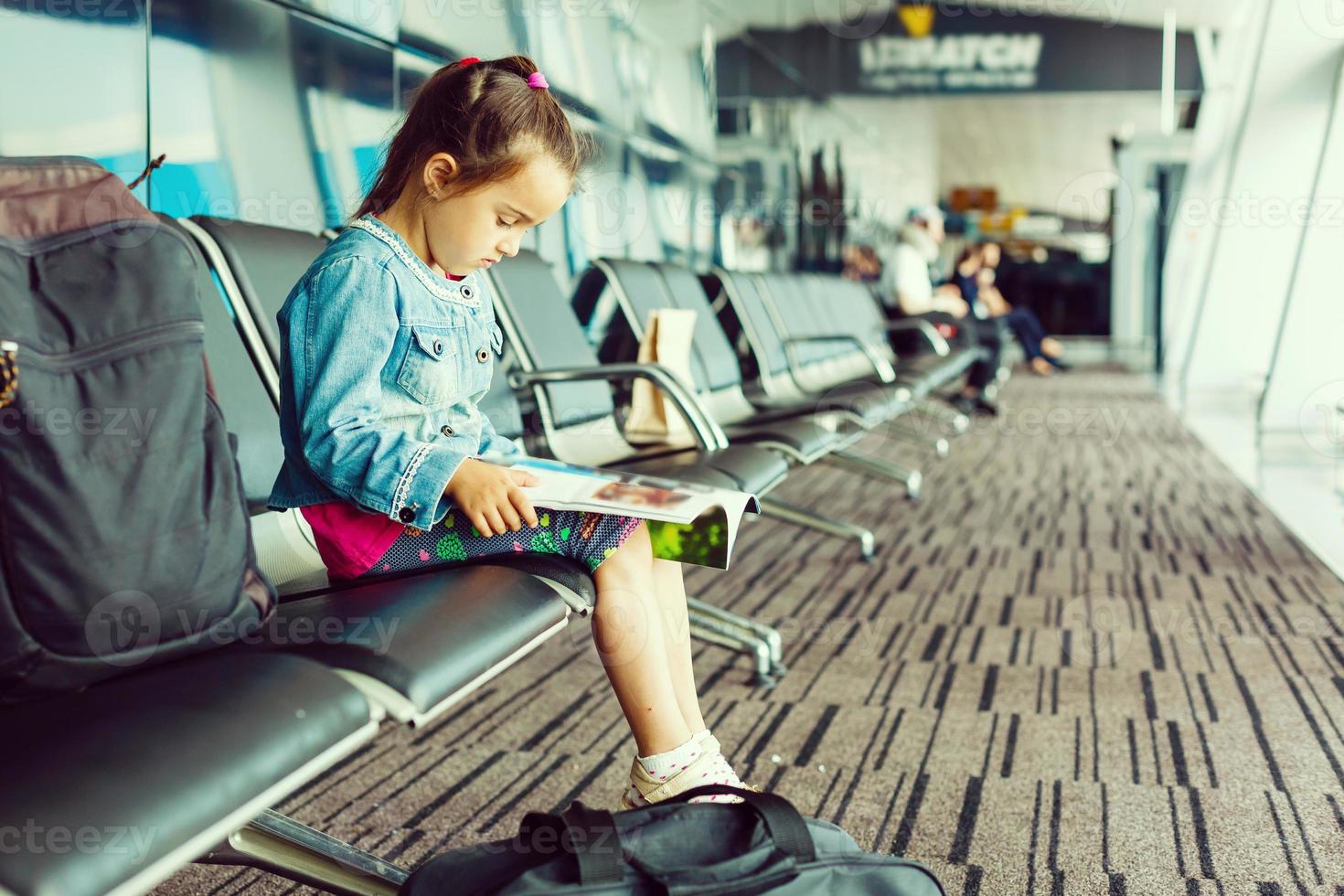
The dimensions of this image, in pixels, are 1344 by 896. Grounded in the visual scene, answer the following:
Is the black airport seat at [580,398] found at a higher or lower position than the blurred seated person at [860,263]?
higher

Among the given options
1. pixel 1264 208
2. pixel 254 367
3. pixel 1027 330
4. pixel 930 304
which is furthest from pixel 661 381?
pixel 1027 330

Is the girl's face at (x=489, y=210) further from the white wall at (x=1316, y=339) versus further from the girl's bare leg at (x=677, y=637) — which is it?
the white wall at (x=1316, y=339)

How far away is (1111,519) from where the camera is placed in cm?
356

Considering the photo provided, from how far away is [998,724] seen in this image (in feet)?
6.03

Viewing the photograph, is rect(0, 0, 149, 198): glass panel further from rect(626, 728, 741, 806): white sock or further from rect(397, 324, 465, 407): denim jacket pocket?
rect(626, 728, 741, 806): white sock

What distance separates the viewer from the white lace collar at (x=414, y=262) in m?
1.26

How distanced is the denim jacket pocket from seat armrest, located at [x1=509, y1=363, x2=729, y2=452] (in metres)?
0.73

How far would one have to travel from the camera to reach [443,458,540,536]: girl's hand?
3.73 ft

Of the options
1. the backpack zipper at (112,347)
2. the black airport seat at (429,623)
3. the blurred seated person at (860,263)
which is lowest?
the blurred seated person at (860,263)

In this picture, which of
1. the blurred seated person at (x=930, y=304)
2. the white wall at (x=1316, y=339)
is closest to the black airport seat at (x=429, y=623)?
the white wall at (x=1316, y=339)

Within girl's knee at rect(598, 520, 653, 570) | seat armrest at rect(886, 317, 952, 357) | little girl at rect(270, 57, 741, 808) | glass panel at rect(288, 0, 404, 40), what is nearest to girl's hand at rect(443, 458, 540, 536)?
little girl at rect(270, 57, 741, 808)

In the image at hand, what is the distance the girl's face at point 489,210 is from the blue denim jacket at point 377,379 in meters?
0.05

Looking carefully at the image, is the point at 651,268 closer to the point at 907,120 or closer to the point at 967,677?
the point at 967,677

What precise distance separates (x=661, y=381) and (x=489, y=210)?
822 millimetres
